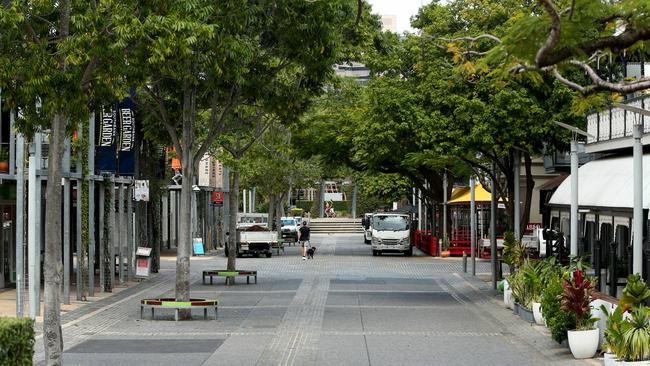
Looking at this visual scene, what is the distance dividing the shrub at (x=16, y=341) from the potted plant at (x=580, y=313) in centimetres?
903

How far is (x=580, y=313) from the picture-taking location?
17672mm

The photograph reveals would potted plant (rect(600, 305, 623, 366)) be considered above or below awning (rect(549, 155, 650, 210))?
below

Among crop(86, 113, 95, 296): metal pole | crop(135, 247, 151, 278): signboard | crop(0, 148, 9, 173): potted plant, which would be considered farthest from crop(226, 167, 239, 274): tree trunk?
crop(0, 148, 9, 173): potted plant

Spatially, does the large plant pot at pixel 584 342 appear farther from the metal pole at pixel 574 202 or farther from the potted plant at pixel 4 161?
the potted plant at pixel 4 161

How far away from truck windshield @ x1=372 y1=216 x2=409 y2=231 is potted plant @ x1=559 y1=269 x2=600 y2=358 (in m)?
37.5

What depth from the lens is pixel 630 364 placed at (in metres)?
14.5

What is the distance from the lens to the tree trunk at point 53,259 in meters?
13.9

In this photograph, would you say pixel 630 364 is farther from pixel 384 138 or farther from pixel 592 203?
pixel 384 138

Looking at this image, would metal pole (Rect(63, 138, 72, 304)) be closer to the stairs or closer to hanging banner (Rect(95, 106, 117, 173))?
hanging banner (Rect(95, 106, 117, 173))

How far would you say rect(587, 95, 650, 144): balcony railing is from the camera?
80.2 ft

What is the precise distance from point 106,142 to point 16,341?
17714 millimetres

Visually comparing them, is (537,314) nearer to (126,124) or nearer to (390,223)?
(126,124)

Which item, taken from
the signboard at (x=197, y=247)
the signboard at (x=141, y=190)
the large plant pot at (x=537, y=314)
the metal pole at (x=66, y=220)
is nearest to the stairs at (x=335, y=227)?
the signboard at (x=197, y=247)

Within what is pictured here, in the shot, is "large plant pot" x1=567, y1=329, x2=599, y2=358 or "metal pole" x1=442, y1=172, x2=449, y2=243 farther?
"metal pole" x1=442, y1=172, x2=449, y2=243
